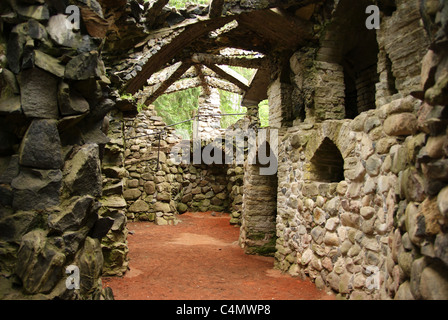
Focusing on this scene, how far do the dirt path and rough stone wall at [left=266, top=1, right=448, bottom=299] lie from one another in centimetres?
49

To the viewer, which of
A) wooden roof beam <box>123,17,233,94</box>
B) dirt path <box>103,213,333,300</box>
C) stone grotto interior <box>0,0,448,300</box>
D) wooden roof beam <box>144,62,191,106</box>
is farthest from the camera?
wooden roof beam <box>144,62,191,106</box>

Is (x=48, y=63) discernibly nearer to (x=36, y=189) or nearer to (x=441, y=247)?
(x=36, y=189)

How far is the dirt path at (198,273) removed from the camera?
4.75 metres

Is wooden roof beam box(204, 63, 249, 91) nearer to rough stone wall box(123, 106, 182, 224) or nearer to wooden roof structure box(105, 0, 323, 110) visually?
wooden roof structure box(105, 0, 323, 110)

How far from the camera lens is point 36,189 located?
8.06ft

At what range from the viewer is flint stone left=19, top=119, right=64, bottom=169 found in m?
2.46

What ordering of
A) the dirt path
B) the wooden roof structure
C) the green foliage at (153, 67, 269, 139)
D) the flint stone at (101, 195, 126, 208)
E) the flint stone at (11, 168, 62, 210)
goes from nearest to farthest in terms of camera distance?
the flint stone at (11, 168, 62, 210), the dirt path, the flint stone at (101, 195, 126, 208), the wooden roof structure, the green foliage at (153, 67, 269, 139)

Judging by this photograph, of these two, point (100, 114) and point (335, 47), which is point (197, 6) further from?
point (100, 114)

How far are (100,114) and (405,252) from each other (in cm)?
267

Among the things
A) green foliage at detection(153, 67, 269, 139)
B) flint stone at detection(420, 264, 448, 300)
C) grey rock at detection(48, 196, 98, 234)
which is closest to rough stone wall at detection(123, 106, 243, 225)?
green foliage at detection(153, 67, 269, 139)

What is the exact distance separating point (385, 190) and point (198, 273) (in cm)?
376

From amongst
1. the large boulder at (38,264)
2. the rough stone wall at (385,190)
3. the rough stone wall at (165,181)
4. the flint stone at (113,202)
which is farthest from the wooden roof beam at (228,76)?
the large boulder at (38,264)

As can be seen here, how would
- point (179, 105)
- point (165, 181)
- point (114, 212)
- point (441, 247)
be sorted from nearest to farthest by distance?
point (441, 247) → point (114, 212) → point (165, 181) → point (179, 105)

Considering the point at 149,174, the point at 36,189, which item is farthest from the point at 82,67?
the point at 149,174
